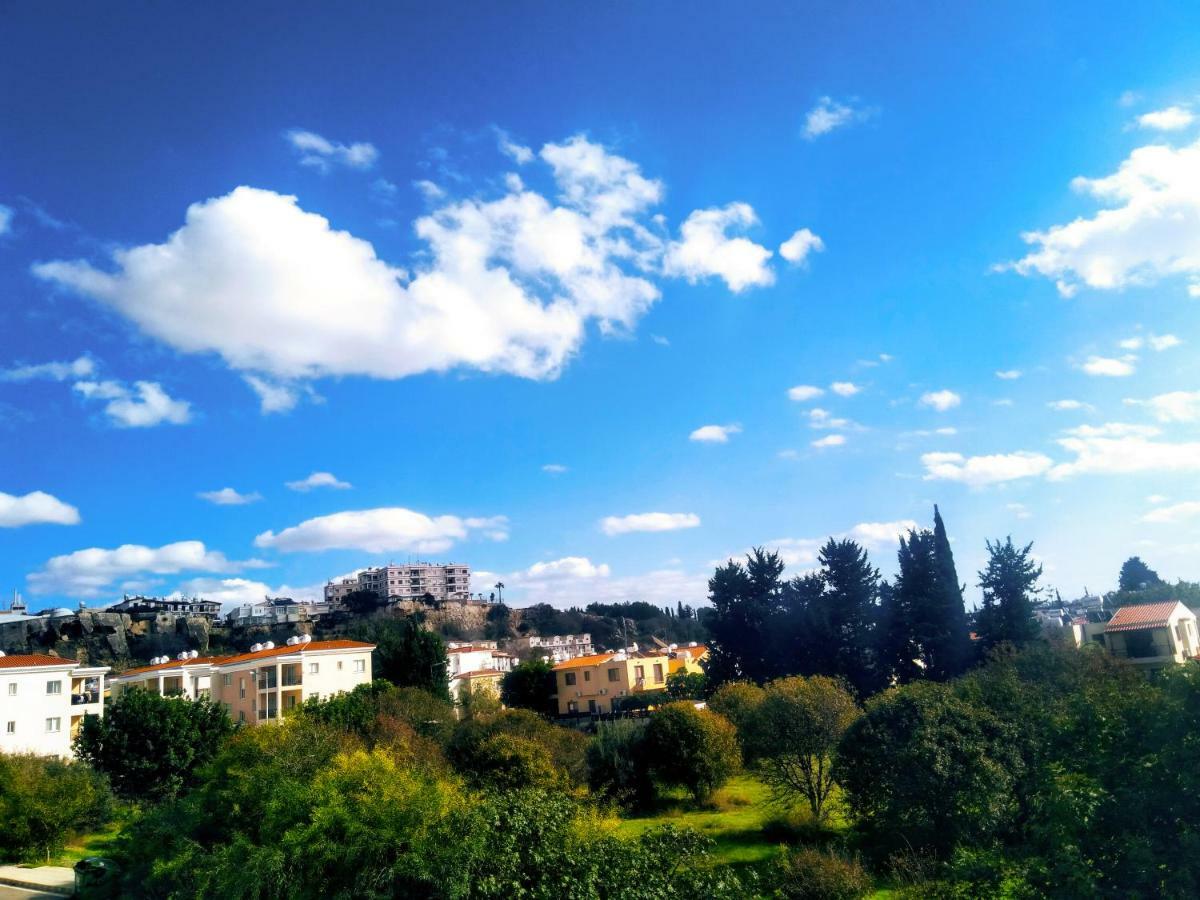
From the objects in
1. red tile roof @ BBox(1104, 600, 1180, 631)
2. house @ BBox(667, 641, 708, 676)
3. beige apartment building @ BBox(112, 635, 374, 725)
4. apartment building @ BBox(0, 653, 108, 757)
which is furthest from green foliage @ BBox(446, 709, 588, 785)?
house @ BBox(667, 641, 708, 676)

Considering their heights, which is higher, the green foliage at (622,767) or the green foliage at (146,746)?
the green foliage at (146,746)

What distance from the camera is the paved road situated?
72.4 feet

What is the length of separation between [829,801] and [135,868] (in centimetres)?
2278

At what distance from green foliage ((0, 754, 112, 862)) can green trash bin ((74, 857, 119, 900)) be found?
6.59 meters

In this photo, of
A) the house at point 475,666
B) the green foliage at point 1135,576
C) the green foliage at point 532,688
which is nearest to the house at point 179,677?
the house at point 475,666

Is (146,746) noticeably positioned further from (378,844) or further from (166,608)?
(166,608)

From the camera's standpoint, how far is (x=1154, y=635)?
42188 mm

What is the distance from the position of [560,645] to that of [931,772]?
344 ft

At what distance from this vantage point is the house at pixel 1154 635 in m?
41.8

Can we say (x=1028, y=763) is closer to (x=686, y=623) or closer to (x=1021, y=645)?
(x=1021, y=645)

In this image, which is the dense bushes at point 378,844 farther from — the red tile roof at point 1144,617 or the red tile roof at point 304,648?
the red tile roof at point 1144,617

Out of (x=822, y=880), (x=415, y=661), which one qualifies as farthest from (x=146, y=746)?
(x=822, y=880)

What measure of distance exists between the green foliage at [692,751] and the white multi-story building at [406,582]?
138 meters

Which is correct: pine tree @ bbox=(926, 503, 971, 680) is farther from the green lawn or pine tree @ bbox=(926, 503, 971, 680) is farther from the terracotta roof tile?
the terracotta roof tile
